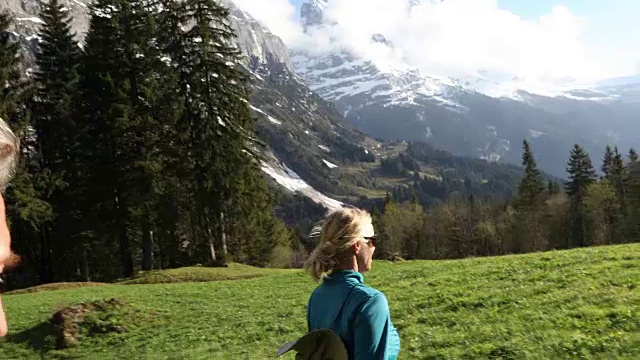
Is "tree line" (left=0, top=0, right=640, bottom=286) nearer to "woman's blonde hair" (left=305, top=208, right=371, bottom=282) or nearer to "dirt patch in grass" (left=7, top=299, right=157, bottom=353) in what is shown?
"dirt patch in grass" (left=7, top=299, right=157, bottom=353)

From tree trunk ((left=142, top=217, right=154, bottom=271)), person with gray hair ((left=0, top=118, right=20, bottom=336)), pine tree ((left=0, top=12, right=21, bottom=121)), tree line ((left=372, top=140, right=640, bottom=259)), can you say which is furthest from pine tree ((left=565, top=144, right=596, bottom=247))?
person with gray hair ((left=0, top=118, right=20, bottom=336))

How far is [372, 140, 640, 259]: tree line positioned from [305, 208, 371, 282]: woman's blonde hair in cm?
7969

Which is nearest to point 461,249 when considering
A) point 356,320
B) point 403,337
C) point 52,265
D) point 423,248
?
point 423,248

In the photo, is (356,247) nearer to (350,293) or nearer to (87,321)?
(350,293)

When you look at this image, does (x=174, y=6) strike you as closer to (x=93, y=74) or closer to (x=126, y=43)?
(x=126, y=43)

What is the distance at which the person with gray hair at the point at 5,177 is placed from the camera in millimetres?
2160

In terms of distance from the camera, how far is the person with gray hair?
2.16m

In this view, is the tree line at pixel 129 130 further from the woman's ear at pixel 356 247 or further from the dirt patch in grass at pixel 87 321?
the woman's ear at pixel 356 247

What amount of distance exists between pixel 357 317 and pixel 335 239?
764 millimetres

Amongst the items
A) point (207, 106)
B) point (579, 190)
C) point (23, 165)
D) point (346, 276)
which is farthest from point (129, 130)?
point (579, 190)

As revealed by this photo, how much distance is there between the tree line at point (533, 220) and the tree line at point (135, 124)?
153ft

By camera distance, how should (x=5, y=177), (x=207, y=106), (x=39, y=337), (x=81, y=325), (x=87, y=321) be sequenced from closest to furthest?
(x=5, y=177) < (x=39, y=337) < (x=81, y=325) < (x=87, y=321) < (x=207, y=106)

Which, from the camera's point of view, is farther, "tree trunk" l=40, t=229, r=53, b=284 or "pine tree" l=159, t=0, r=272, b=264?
"tree trunk" l=40, t=229, r=53, b=284

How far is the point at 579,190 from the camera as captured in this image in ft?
336
